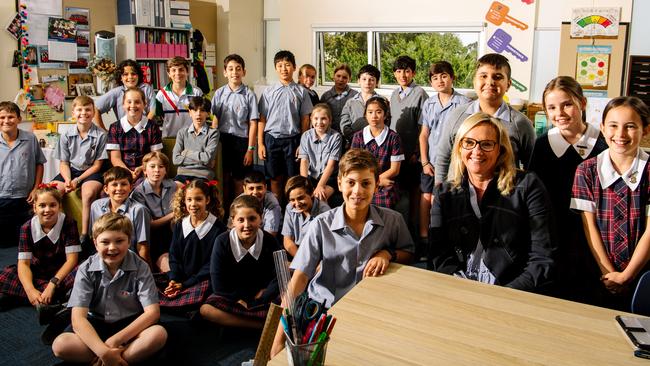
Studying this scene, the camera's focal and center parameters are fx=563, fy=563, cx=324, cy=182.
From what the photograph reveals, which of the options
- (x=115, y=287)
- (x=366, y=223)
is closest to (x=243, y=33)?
(x=115, y=287)

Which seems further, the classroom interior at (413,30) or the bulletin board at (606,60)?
the bulletin board at (606,60)

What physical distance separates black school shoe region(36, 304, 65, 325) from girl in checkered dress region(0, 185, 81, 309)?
0.33 ft

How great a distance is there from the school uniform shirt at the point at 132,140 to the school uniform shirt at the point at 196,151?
18 centimetres

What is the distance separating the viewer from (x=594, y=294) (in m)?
2.13

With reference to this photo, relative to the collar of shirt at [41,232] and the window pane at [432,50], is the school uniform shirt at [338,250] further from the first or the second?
the window pane at [432,50]

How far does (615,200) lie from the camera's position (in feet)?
7.07

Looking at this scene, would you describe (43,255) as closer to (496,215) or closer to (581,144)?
(496,215)

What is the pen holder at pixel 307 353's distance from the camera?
3.76ft

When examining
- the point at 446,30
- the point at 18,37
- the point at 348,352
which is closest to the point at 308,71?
the point at 446,30

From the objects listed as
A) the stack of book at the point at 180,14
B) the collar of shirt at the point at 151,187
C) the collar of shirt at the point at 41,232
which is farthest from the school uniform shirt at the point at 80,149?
the stack of book at the point at 180,14

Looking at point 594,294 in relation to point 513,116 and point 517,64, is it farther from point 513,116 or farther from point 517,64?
point 517,64

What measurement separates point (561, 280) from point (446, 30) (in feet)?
15.6

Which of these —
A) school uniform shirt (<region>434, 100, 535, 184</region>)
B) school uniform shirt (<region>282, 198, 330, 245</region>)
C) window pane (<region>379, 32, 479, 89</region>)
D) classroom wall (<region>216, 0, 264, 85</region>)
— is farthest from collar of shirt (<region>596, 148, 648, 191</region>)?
classroom wall (<region>216, 0, 264, 85</region>)

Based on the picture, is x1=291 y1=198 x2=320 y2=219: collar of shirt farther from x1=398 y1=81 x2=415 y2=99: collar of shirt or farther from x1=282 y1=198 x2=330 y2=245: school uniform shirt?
x1=398 y1=81 x2=415 y2=99: collar of shirt
